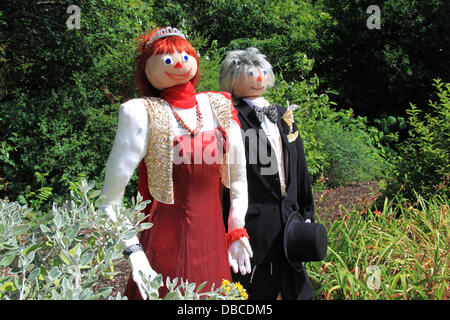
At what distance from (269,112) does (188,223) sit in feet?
2.87

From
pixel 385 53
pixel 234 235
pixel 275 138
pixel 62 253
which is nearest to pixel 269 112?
pixel 275 138

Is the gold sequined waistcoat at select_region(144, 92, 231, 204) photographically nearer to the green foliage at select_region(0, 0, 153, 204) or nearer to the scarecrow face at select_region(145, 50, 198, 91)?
the scarecrow face at select_region(145, 50, 198, 91)

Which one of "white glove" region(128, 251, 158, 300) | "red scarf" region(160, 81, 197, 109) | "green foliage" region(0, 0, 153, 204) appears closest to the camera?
"white glove" region(128, 251, 158, 300)

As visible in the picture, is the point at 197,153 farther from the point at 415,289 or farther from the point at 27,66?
the point at 27,66

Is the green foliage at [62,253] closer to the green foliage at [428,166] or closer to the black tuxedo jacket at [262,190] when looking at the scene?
the black tuxedo jacket at [262,190]

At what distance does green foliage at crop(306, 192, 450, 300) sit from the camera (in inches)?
94.1

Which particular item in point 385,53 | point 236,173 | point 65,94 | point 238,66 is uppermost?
point 385,53

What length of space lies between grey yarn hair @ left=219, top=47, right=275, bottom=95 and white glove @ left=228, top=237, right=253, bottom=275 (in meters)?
0.94

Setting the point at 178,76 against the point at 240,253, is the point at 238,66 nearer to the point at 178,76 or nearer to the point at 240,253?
the point at 178,76

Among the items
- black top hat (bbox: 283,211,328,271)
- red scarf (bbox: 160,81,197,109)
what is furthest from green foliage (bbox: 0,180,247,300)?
black top hat (bbox: 283,211,328,271)

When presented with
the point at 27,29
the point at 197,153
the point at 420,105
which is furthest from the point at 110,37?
the point at 420,105

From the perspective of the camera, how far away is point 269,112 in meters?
2.38

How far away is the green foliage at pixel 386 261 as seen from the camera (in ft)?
7.84

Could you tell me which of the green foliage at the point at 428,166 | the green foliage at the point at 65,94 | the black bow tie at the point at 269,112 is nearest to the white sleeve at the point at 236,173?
the black bow tie at the point at 269,112
